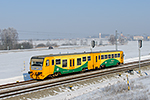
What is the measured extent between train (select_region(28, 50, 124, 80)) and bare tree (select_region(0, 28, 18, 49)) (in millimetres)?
69527

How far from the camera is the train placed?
17469 mm

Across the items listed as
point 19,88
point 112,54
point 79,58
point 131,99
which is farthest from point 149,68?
point 19,88

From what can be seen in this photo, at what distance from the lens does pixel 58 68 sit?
1881 centimetres

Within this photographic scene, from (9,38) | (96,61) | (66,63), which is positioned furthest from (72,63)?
(9,38)

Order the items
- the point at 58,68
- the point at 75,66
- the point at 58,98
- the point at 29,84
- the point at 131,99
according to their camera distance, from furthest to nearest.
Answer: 1. the point at 75,66
2. the point at 58,68
3. the point at 29,84
4. the point at 58,98
5. the point at 131,99

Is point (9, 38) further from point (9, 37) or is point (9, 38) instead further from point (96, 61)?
point (96, 61)

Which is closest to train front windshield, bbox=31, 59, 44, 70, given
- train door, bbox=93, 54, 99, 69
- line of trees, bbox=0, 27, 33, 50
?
train door, bbox=93, 54, 99, 69

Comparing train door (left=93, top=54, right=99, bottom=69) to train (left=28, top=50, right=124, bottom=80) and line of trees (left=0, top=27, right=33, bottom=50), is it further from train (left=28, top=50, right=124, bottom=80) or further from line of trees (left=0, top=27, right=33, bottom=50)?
line of trees (left=0, top=27, right=33, bottom=50)

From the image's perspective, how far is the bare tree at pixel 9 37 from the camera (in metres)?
84.5

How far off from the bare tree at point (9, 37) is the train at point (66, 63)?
69527 millimetres

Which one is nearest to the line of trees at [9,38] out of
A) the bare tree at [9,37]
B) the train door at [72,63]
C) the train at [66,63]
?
the bare tree at [9,37]

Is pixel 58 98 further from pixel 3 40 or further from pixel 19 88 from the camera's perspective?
pixel 3 40

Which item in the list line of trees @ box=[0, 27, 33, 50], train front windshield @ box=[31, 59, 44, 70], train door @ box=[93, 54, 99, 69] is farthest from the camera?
line of trees @ box=[0, 27, 33, 50]

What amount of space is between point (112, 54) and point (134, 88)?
43.1 feet
